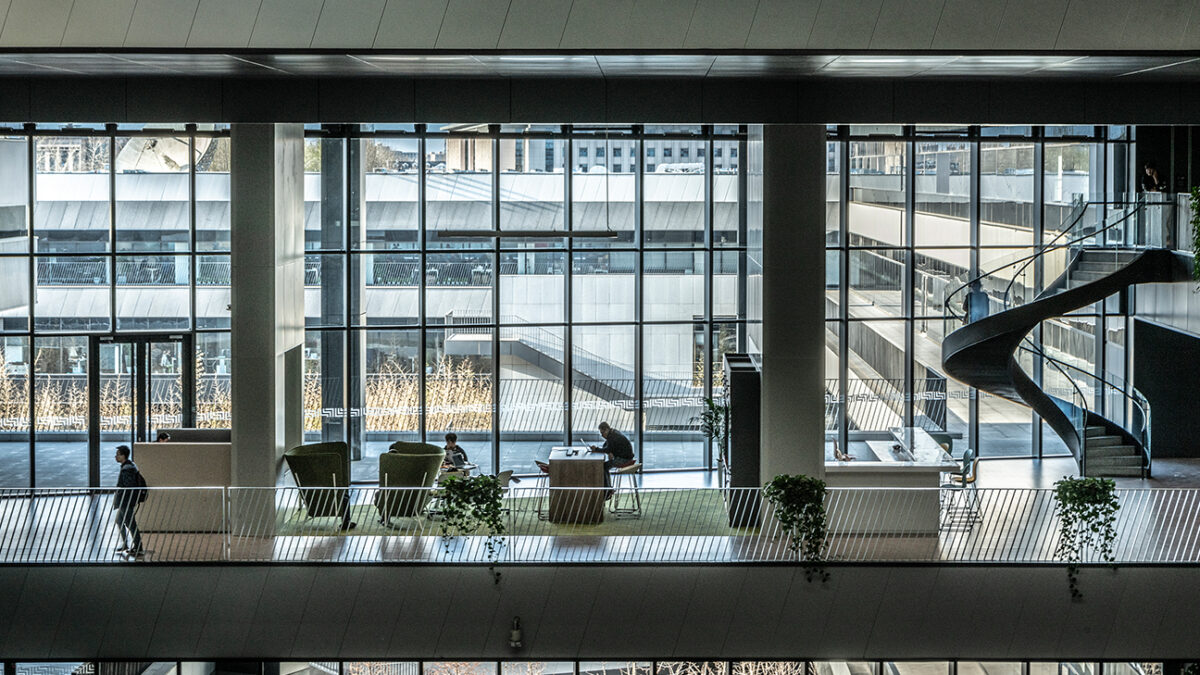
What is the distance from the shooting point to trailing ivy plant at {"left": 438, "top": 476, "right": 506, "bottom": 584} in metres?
12.7

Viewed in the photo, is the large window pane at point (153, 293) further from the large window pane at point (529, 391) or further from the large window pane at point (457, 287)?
the large window pane at point (529, 391)

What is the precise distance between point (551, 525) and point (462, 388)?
376cm

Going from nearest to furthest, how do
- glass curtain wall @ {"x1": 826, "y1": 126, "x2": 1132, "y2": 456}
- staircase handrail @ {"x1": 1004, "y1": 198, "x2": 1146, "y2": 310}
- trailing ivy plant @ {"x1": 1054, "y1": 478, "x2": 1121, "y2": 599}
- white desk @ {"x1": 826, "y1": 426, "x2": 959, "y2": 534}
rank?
1. trailing ivy plant @ {"x1": 1054, "y1": 478, "x2": 1121, "y2": 599}
2. white desk @ {"x1": 826, "y1": 426, "x2": 959, "y2": 534}
3. staircase handrail @ {"x1": 1004, "y1": 198, "x2": 1146, "y2": 310}
4. glass curtain wall @ {"x1": 826, "y1": 126, "x2": 1132, "y2": 456}

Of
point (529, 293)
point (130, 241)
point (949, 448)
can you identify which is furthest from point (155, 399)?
point (949, 448)

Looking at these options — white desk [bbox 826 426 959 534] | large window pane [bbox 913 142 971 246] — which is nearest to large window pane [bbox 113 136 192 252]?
white desk [bbox 826 426 959 534]

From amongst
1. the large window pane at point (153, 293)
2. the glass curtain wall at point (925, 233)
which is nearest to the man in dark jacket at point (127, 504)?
the large window pane at point (153, 293)

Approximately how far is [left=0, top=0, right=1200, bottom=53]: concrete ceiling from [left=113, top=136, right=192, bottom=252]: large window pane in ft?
21.5

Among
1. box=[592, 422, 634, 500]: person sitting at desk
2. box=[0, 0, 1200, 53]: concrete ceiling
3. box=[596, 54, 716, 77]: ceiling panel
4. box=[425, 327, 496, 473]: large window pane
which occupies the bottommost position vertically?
box=[592, 422, 634, 500]: person sitting at desk

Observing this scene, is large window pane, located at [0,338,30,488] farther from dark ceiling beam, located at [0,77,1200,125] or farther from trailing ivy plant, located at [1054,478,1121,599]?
trailing ivy plant, located at [1054,478,1121,599]

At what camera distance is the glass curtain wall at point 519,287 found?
690 inches

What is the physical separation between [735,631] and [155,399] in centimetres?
920

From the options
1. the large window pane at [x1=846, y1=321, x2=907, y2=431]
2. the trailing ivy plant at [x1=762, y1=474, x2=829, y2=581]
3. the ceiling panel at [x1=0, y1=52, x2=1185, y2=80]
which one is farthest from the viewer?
the large window pane at [x1=846, y1=321, x2=907, y2=431]

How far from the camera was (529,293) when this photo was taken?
17.8 meters

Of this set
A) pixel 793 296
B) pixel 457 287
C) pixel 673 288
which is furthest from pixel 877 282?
pixel 457 287
